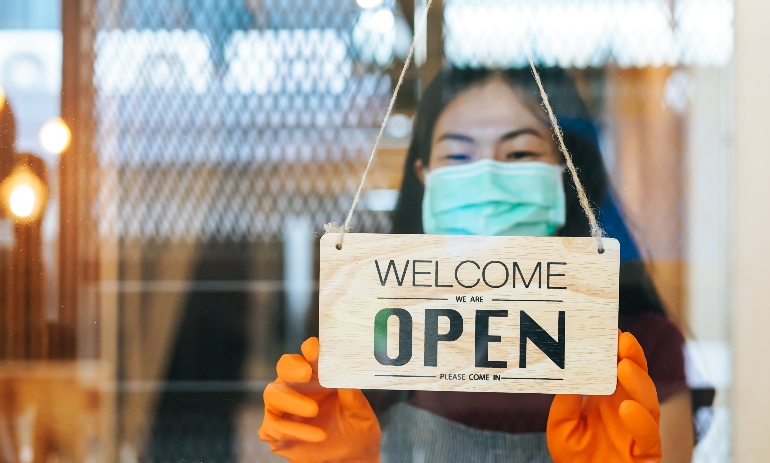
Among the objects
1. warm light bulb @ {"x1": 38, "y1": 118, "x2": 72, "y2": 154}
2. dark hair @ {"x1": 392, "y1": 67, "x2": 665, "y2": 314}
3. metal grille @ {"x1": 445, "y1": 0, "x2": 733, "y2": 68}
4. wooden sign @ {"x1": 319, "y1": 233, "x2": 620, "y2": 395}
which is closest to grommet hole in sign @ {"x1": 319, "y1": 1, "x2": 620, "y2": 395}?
wooden sign @ {"x1": 319, "y1": 233, "x2": 620, "y2": 395}

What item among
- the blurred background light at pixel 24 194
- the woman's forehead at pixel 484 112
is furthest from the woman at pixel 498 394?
the blurred background light at pixel 24 194

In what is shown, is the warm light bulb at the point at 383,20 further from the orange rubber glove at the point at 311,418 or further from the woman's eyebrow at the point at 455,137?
the orange rubber glove at the point at 311,418

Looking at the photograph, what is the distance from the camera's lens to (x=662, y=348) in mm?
871

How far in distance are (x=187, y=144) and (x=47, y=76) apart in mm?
229

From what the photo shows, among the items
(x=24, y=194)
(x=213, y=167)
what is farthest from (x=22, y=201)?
(x=213, y=167)

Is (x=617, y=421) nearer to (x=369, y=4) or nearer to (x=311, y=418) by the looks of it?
(x=311, y=418)

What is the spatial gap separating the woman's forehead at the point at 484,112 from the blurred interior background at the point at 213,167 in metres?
0.05

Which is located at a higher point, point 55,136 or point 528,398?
point 55,136

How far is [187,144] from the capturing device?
3.01 feet

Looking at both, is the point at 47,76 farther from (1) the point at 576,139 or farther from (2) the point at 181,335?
(1) the point at 576,139

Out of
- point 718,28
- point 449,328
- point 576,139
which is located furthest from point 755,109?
point 449,328

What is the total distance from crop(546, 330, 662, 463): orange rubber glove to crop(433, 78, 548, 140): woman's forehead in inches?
12.7

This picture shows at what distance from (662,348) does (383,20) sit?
2.01 feet

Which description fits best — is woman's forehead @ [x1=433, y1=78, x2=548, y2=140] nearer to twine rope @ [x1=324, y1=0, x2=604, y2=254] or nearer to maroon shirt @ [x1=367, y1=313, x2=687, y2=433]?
twine rope @ [x1=324, y1=0, x2=604, y2=254]
